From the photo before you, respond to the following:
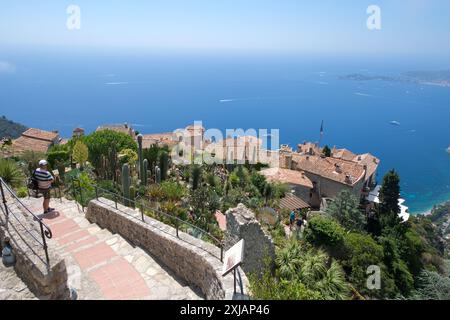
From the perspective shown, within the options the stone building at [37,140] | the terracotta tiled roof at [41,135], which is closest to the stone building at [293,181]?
the stone building at [37,140]

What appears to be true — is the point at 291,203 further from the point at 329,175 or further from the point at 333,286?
the point at 333,286

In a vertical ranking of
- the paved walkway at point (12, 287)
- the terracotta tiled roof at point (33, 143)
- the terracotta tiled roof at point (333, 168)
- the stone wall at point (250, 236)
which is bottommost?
the terracotta tiled roof at point (333, 168)

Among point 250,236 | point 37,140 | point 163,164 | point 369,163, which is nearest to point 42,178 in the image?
point 250,236

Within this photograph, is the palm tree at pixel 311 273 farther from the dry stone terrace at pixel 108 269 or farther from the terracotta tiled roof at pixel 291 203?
the terracotta tiled roof at pixel 291 203

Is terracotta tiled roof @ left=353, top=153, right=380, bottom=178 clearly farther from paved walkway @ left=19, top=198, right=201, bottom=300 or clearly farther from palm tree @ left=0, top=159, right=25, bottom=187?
paved walkway @ left=19, top=198, right=201, bottom=300

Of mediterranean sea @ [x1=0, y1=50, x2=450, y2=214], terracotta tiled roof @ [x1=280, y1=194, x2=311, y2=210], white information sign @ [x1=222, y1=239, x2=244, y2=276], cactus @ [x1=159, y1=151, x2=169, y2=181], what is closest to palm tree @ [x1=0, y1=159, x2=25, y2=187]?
cactus @ [x1=159, y1=151, x2=169, y2=181]
